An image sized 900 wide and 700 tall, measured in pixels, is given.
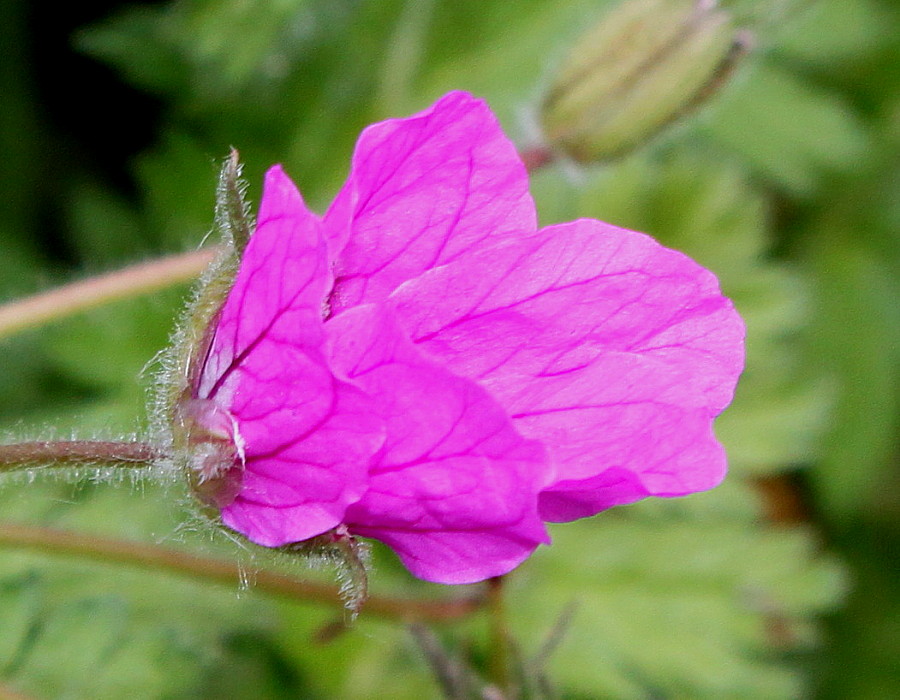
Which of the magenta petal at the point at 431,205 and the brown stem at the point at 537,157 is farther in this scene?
the brown stem at the point at 537,157

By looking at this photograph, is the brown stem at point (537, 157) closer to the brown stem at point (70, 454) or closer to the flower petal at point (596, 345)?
the flower petal at point (596, 345)

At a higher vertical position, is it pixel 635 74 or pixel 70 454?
pixel 635 74

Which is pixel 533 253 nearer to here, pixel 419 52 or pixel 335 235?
pixel 335 235

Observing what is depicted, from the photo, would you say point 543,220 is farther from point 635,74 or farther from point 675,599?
point 675,599

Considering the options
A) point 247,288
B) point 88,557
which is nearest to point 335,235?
point 247,288

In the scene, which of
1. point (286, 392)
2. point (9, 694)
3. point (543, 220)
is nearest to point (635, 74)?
point (543, 220)

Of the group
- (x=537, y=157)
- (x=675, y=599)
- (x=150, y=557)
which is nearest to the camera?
(x=150, y=557)

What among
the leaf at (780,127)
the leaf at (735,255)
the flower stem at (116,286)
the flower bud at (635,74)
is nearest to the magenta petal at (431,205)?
the flower stem at (116,286)

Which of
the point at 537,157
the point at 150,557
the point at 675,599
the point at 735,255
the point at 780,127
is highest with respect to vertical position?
the point at 780,127
